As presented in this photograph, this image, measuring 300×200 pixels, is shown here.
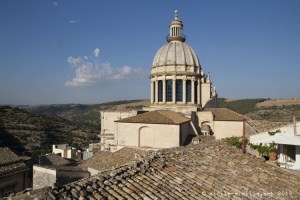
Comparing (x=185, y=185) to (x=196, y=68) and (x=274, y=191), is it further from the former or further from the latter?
(x=196, y=68)

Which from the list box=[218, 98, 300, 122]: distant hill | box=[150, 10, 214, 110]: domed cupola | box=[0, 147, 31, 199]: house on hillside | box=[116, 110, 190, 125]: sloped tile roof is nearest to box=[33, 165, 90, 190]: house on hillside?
box=[0, 147, 31, 199]: house on hillside

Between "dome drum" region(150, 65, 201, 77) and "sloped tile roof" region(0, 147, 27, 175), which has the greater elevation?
"dome drum" region(150, 65, 201, 77)

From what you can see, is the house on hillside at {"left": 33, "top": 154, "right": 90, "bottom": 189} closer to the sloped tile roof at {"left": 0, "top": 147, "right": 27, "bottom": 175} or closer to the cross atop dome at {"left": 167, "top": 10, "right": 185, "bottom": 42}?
the sloped tile roof at {"left": 0, "top": 147, "right": 27, "bottom": 175}

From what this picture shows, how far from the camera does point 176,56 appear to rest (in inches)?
1232

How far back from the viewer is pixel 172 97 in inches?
1201

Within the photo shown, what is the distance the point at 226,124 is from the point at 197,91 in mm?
6458

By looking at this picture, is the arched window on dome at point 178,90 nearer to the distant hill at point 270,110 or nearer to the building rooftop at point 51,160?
the building rooftop at point 51,160

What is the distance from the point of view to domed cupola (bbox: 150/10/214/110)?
99.9ft

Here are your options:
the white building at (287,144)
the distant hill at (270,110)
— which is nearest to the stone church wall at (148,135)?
the white building at (287,144)

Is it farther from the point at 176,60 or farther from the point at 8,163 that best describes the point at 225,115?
the point at 8,163

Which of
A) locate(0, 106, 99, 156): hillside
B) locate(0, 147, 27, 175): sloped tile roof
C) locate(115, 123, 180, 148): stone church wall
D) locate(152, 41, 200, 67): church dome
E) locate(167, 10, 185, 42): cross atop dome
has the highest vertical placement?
locate(167, 10, 185, 42): cross atop dome

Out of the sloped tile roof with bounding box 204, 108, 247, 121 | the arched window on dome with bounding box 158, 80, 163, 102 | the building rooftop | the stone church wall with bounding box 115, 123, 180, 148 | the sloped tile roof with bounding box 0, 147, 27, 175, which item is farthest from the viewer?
the arched window on dome with bounding box 158, 80, 163, 102

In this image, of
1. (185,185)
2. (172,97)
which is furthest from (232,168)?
(172,97)

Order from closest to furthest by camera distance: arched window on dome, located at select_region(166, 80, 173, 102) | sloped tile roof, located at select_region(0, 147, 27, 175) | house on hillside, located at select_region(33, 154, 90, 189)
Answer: sloped tile roof, located at select_region(0, 147, 27, 175)
house on hillside, located at select_region(33, 154, 90, 189)
arched window on dome, located at select_region(166, 80, 173, 102)
